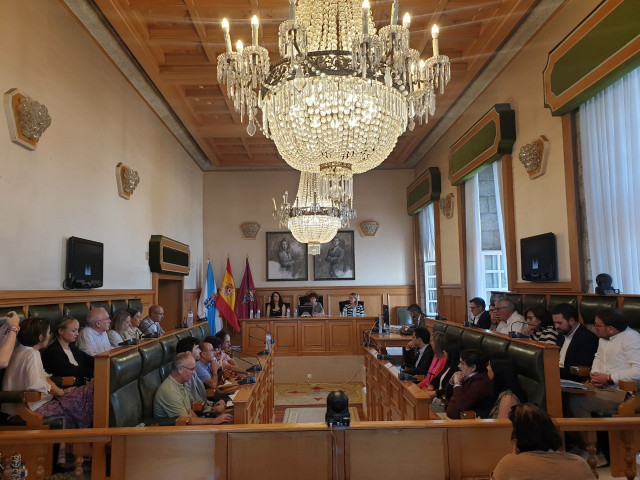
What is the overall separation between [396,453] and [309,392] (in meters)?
5.77

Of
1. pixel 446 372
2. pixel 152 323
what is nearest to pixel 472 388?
pixel 446 372

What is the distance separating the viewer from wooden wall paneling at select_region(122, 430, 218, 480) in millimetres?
2443

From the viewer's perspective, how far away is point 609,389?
133 inches

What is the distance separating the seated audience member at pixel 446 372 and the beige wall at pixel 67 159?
381 centimetres

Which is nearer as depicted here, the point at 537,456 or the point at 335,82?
the point at 537,456

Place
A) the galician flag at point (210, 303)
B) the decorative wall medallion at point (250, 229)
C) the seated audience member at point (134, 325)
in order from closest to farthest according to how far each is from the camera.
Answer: the seated audience member at point (134, 325) → the galician flag at point (210, 303) → the decorative wall medallion at point (250, 229)

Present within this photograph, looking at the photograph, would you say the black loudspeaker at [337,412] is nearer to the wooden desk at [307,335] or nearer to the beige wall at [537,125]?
the beige wall at [537,125]

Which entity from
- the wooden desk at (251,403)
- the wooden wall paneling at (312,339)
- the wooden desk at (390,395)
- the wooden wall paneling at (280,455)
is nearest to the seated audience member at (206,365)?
the wooden desk at (251,403)

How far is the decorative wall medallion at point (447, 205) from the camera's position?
29.6ft

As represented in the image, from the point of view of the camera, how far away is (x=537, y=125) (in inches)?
230

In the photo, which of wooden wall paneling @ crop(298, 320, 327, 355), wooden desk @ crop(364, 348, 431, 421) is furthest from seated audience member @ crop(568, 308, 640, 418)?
→ wooden wall paneling @ crop(298, 320, 327, 355)

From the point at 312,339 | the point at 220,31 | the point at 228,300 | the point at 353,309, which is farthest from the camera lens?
the point at 228,300

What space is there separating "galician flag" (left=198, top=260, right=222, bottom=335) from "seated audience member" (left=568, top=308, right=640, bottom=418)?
27.7 ft

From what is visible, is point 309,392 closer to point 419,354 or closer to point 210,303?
point 419,354
